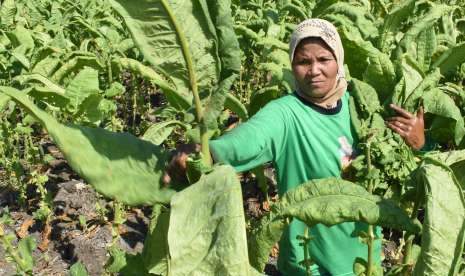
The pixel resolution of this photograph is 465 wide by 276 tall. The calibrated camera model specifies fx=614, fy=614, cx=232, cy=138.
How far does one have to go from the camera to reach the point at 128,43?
15.1ft

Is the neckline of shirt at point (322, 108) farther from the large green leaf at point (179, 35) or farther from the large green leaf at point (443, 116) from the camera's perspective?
the large green leaf at point (179, 35)

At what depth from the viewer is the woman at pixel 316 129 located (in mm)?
1966

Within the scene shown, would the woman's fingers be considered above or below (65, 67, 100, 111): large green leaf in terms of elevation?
below

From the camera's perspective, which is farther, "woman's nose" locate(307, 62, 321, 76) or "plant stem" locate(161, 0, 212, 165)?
"woman's nose" locate(307, 62, 321, 76)

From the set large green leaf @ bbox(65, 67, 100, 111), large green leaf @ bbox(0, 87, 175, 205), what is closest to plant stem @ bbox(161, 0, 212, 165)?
large green leaf @ bbox(0, 87, 175, 205)

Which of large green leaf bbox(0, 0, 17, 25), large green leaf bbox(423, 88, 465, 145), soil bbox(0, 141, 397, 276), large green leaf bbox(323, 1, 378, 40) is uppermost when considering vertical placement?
large green leaf bbox(0, 0, 17, 25)

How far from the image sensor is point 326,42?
77.4 inches

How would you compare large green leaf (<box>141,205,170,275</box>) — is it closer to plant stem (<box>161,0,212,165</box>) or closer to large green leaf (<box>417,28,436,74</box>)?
plant stem (<box>161,0,212,165</box>)

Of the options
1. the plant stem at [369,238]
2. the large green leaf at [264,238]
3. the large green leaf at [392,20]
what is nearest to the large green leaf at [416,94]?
the plant stem at [369,238]

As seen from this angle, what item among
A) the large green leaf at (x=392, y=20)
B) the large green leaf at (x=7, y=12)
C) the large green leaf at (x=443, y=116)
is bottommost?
the large green leaf at (x=443, y=116)

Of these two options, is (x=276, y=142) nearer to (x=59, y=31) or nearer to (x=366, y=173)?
(x=366, y=173)

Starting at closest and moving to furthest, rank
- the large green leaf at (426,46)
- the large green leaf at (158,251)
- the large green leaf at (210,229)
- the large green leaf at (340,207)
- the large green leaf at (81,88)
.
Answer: the large green leaf at (210,229)
the large green leaf at (340,207)
the large green leaf at (158,251)
the large green leaf at (426,46)
the large green leaf at (81,88)

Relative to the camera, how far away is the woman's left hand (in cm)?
181

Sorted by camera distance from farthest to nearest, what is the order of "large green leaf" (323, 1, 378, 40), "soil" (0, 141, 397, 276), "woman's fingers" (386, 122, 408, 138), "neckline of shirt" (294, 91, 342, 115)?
"large green leaf" (323, 1, 378, 40) → "soil" (0, 141, 397, 276) → "neckline of shirt" (294, 91, 342, 115) → "woman's fingers" (386, 122, 408, 138)
